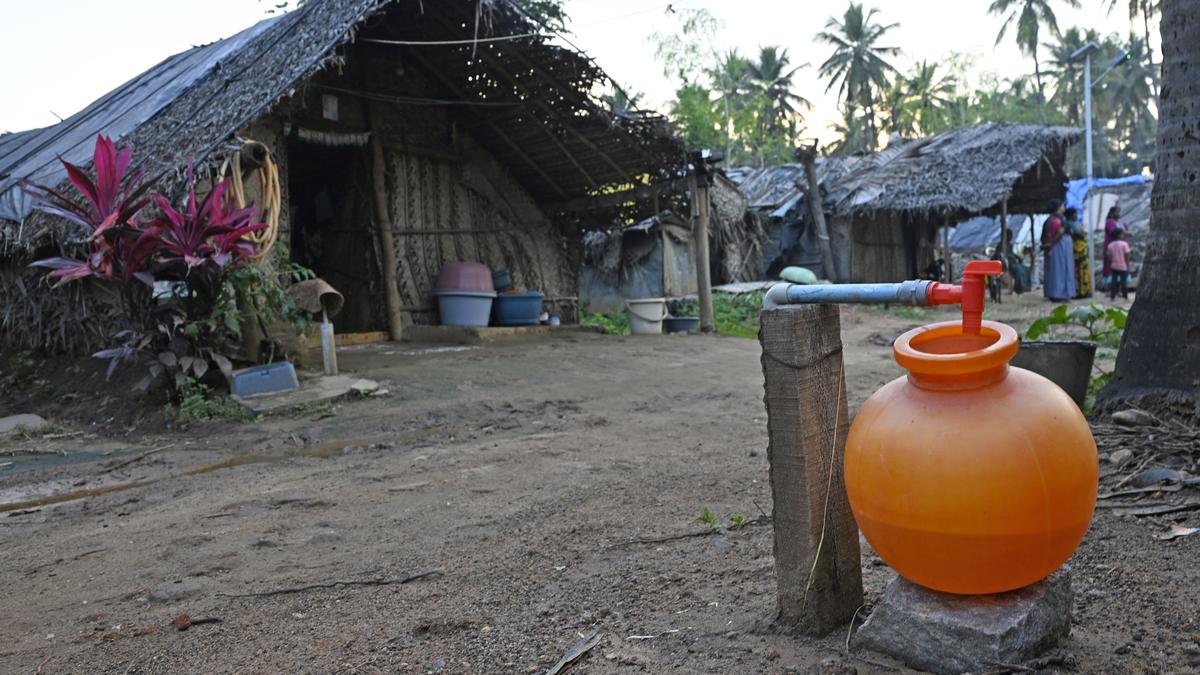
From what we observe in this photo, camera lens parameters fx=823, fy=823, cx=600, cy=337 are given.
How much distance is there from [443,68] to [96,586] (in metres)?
8.54

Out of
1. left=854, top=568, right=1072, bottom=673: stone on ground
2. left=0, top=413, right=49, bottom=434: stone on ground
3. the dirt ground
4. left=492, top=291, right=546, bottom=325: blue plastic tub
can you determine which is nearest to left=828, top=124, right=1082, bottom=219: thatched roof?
left=492, top=291, right=546, bottom=325: blue plastic tub

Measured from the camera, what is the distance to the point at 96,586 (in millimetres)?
2658

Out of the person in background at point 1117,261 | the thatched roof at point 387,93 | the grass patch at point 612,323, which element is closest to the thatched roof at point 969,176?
the person in background at point 1117,261

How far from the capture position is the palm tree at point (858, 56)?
139 feet

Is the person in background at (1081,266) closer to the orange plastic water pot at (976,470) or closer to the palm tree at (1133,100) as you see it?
the orange plastic water pot at (976,470)

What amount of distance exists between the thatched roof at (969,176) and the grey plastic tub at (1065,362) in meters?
12.5

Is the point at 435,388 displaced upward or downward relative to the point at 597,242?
downward

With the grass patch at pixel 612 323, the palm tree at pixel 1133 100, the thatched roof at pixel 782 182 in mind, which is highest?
the palm tree at pixel 1133 100

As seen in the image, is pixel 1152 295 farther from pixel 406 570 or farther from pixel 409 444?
pixel 409 444

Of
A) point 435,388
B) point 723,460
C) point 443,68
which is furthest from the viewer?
point 443,68

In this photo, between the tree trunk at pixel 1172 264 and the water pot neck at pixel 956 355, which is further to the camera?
the tree trunk at pixel 1172 264

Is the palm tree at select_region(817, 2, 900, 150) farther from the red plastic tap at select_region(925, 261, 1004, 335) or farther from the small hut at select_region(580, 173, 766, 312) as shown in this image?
the red plastic tap at select_region(925, 261, 1004, 335)

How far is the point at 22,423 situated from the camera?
19.0ft

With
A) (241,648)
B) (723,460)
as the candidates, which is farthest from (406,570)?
(723,460)
